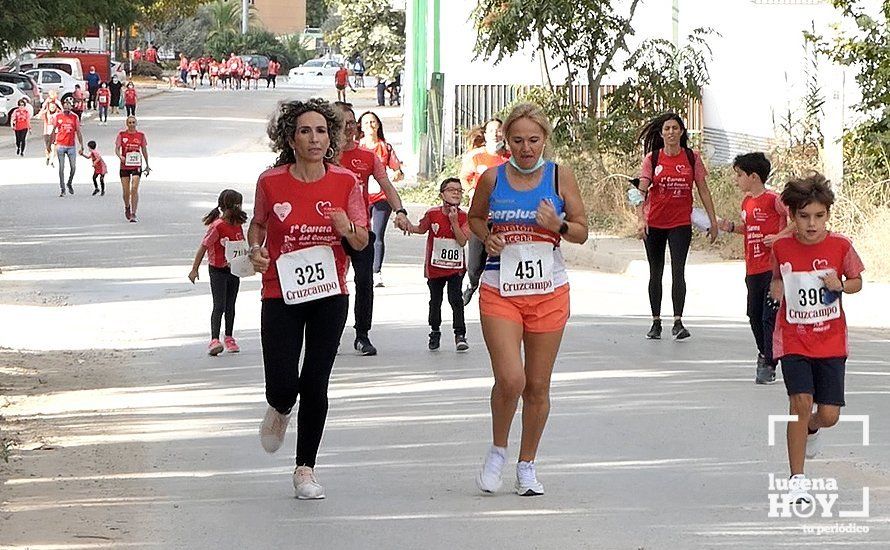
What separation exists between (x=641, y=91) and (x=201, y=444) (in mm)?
17135

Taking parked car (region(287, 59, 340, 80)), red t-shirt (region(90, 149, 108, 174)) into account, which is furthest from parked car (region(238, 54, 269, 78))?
red t-shirt (region(90, 149, 108, 174))

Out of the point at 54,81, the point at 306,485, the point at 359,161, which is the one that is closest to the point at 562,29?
the point at 359,161

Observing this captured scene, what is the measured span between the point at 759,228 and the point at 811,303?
12.4 feet

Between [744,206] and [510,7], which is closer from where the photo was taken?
[744,206]

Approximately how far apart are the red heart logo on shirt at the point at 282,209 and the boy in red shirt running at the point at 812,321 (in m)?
2.40

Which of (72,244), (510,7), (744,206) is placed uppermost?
(510,7)

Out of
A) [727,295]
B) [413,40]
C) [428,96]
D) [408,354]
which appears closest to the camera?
[408,354]

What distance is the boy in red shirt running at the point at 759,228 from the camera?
37.7 feet

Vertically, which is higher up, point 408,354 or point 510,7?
point 510,7

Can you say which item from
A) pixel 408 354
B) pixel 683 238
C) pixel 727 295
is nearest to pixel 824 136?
pixel 727 295

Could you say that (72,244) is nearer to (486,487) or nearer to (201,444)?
(201,444)

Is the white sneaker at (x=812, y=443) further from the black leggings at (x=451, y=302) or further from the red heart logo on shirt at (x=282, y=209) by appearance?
the black leggings at (x=451, y=302)

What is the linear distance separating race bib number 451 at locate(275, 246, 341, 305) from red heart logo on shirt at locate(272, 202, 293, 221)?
19 centimetres

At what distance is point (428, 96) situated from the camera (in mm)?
32938
